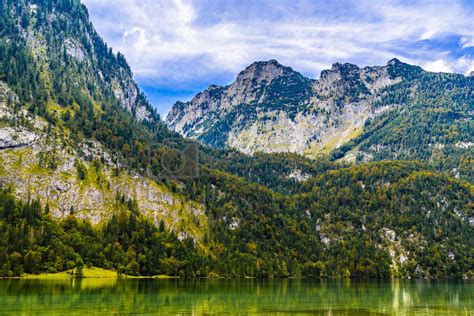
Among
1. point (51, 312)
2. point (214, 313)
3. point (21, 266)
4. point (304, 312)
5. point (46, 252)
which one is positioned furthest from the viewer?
point (46, 252)

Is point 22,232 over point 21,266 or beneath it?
over

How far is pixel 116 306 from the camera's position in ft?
246

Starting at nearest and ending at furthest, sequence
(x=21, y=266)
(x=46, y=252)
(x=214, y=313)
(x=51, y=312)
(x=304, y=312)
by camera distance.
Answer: (x=51, y=312)
(x=214, y=313)
(x=304, y=312)
(x=21, y=266)
(x=46, y=252)

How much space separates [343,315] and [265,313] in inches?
476

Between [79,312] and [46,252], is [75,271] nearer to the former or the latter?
[46,252]

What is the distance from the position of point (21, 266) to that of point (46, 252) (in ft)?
52.5

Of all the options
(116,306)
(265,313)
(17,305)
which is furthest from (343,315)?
(17,305)

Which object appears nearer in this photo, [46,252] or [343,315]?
[343,315]

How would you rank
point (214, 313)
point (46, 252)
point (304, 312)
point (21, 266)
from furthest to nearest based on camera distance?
point (46, 252) < point (21, 266) < point (304, 312) < point (214, 313)

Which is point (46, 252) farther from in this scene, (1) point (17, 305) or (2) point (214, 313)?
(2) point (214, 313)

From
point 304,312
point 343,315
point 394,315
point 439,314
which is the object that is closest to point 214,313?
point 304,312

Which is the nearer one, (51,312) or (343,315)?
(51,312)

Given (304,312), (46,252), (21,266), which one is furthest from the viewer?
(46,252)

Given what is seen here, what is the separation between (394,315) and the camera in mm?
71562
